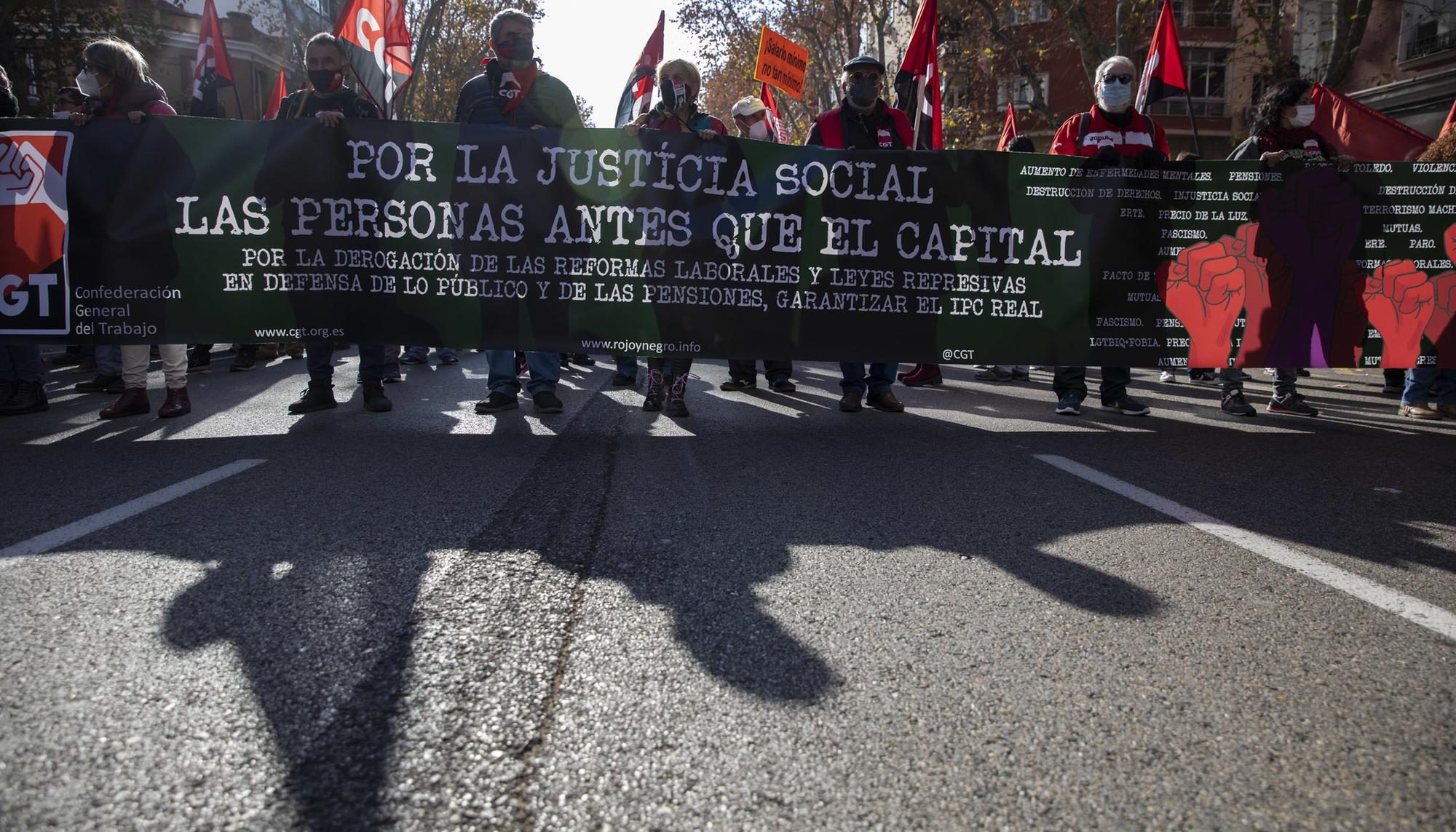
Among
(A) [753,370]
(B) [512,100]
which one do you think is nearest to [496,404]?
(B) [512,100]

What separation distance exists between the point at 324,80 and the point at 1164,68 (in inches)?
279

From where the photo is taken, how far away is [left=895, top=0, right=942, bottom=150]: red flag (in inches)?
322

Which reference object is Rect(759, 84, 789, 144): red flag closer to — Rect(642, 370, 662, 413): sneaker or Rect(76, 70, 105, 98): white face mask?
Rect(642, 370, 662, 413): sneaker

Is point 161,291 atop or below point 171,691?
atop

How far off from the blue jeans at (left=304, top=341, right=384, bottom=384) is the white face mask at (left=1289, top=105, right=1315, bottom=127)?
21.3ft

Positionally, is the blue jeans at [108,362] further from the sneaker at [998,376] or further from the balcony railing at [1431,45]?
the balcony railing at [1431,45]

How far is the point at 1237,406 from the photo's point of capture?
7.29 meters

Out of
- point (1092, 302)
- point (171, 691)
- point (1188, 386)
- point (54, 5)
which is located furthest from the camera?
point (54, 5)

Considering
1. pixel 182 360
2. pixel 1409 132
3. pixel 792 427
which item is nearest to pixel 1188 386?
pixel 1409 132

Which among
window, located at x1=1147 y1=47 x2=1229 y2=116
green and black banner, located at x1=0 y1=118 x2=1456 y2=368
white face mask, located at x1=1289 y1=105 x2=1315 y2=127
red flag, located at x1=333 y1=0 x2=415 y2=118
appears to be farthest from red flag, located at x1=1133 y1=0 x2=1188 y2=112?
window, located at x1=1147 y1=47 x2=1229 y2=116

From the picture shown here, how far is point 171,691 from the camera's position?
7.48ft

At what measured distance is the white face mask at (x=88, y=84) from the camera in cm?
668

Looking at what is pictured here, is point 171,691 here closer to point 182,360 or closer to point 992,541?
point 992,541

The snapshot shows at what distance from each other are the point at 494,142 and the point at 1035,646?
493cm
